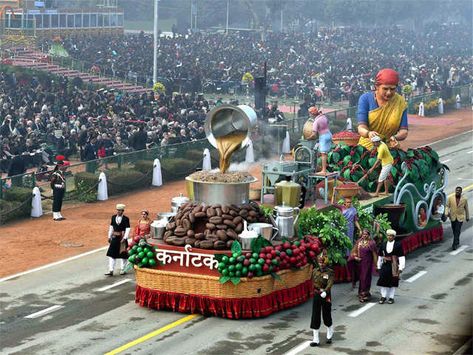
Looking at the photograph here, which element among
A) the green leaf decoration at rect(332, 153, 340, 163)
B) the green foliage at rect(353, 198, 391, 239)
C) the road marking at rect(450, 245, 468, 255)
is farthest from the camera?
the road marking at rect(450, 245, 468, 255)

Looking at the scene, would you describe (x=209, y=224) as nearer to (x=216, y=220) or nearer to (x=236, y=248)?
(x=216, y=220)

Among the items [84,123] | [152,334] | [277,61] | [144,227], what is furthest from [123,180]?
[277,61]

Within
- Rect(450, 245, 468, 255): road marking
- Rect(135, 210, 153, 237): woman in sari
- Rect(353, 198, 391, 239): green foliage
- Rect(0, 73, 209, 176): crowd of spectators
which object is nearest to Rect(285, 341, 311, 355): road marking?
Rect(353, 198, 391, 239): green foliage

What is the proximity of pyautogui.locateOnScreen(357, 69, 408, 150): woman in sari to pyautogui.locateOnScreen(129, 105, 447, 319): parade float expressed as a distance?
3.46 metres

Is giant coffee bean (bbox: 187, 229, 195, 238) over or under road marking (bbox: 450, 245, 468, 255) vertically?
over

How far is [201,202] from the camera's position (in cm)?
2308

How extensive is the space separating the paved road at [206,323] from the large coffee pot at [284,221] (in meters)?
1.40

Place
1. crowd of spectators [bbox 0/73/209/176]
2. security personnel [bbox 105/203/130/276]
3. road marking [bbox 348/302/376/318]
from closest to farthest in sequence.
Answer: road marking [bbox 348/302/376/318] < security personnel [bbox 105/203/130/276] < crowd of spectators [bbox 0/73/209/176]

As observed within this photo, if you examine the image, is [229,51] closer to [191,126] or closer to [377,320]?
[191,126]

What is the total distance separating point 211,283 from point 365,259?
327 cm

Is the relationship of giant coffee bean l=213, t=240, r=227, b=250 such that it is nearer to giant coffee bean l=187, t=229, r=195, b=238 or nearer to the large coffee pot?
→ giant coffee bean l=187, t=229, r=195, b=238

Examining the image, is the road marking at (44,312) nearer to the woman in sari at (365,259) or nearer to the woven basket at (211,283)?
the woven basket at (211,283)

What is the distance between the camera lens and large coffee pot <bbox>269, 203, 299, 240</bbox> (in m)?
23.0

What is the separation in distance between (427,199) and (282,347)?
30.1 feet
